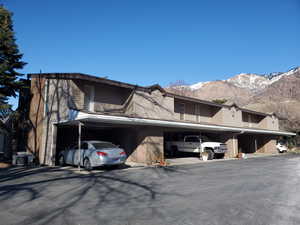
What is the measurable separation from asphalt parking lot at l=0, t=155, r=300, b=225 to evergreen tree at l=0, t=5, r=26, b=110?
452 inches

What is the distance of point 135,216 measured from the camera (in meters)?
4.86

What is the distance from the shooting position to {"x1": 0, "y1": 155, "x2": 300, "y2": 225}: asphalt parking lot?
4.71m

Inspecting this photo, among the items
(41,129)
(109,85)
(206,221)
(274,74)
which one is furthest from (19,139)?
(274,74)

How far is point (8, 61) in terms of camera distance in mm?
18125

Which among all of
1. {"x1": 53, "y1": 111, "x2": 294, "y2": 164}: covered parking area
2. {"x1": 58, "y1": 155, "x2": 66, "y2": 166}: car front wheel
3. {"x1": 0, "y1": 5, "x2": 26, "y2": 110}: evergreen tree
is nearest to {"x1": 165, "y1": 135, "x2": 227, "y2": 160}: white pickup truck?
{"x1": 53, "y1": 111, "x2": 294, "y2": 164}: covered parking area

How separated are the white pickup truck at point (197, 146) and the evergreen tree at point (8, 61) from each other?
14016 millimetres

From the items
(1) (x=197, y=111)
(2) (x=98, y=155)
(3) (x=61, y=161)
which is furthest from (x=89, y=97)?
(1) (x=197, y=111)

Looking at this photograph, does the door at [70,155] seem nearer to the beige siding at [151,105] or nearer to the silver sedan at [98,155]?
the silver sedan at [98,155]

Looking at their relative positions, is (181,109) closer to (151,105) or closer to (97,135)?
(151,105)

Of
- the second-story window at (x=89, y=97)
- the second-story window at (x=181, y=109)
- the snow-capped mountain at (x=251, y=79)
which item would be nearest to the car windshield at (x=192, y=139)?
the second-story window at (x=181, y=109)

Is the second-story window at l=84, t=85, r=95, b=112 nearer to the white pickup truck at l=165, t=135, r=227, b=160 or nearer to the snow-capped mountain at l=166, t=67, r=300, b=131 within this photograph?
the white pickup truck at l=165, t=135, r=227, b=160

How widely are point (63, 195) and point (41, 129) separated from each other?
9.97 metres

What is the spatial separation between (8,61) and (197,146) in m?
16.8

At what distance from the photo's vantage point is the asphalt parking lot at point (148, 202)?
4.71m
